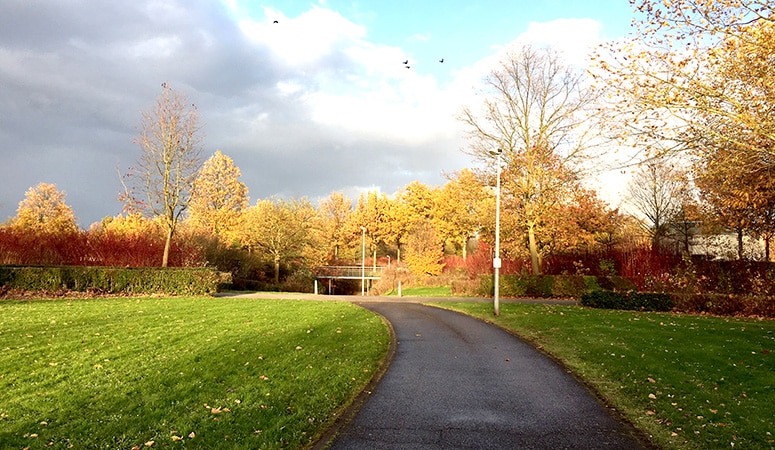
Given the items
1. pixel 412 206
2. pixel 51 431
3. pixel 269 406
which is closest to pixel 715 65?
pixel 269 406

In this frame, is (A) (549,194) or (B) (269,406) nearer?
(B) (269,406)

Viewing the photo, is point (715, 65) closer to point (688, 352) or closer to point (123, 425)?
point (688, 352)

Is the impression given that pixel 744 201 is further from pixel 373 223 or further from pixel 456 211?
pixel 373 223

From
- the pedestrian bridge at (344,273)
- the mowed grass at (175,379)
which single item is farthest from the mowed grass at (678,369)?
the pedestrian bridge at (344,273)

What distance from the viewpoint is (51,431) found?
5574mm

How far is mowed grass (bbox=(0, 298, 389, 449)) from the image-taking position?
563 cm

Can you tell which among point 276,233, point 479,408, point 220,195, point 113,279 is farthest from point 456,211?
point 479,408

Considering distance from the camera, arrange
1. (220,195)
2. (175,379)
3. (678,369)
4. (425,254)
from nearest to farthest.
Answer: (175,379), (678,369), (425,254), (220,195)

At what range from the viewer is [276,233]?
45125 mm

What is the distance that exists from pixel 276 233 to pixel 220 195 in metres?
12.9

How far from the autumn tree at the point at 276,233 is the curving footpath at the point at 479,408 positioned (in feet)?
116

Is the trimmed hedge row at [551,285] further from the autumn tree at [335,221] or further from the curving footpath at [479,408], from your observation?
the autumn tree at [335,221]

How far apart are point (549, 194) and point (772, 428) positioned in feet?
77.4

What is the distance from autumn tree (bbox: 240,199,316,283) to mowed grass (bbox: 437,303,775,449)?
32.0 m
